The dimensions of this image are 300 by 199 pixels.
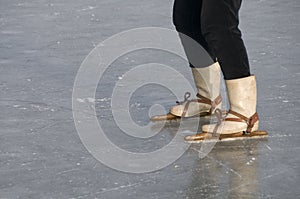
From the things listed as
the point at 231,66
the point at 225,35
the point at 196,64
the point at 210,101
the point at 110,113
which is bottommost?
the point at 110,113

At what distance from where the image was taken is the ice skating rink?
335 centimetres

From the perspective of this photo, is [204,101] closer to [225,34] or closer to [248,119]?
[248,119]

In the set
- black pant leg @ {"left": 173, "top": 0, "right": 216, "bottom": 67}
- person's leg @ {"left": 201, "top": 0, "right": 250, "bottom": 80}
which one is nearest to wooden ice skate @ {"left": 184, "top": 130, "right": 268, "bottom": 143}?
person's leg @ {"left": 201, "top": 0, "right": 250, "bottom": 80}

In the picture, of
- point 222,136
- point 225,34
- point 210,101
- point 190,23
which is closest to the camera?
point 225,34

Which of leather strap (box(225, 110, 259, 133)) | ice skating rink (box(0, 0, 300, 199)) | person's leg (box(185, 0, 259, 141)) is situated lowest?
ice skating rink (box(0, 0, 300, 199))

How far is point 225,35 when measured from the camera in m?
3.76

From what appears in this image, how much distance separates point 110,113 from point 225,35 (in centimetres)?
76

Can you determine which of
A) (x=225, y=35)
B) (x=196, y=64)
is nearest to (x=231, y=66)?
(x=225, y=35)

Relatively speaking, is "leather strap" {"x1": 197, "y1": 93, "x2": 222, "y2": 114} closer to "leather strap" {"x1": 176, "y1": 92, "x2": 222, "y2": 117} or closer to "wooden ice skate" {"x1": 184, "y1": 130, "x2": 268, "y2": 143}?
"leather strap" {"x1": 176, "y1": 92, "x2": 222, "y2": 117}

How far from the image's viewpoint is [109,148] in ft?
12.4

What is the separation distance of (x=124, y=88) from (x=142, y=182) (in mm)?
1331

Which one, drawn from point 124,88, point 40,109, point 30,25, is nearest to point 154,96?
point 124,88

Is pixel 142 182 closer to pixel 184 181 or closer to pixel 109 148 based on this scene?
pixel 184 181

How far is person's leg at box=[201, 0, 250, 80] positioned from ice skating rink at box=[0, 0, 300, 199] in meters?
0.31
